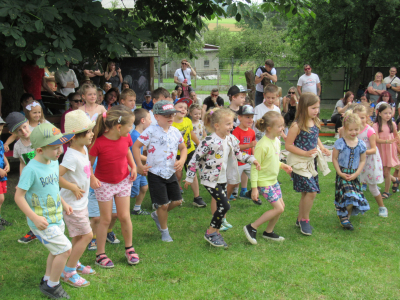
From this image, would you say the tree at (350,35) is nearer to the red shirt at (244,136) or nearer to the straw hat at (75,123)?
the red shirt at (244,136)

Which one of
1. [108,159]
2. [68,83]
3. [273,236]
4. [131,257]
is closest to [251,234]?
[273,236]

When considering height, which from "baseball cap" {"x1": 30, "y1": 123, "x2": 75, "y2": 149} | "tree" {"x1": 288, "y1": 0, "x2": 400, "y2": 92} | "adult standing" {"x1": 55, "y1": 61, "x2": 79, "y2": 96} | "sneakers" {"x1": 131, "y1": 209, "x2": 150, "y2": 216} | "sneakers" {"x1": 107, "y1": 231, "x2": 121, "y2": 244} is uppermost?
"tree" {"x1": 288, "y1": 0, "x2": 400, "y2": 92}

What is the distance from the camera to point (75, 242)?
377 cm

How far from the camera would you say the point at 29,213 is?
3.08 meters

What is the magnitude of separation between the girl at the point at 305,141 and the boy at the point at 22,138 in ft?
11.8

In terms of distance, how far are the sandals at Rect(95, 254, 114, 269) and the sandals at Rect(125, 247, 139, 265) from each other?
0.63 feet

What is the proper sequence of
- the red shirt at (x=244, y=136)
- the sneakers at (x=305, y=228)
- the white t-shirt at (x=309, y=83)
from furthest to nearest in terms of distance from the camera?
the white t-shirt at (x=309, y=83), the red shirt at (x=244, y=136), the sneakers at (x=305, y=228)

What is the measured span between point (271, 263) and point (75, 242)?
7.05 feet

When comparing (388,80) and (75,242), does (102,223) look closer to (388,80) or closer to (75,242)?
(75,242)

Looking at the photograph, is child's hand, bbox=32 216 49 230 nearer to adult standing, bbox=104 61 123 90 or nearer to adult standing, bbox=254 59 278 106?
adult standing, bbox=104 61 123 90

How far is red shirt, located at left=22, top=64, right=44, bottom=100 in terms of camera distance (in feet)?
26.1

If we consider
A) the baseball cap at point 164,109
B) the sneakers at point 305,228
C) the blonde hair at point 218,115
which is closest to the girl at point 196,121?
the blonde hair at point 218,115

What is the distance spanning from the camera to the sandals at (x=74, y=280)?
11.9 feet

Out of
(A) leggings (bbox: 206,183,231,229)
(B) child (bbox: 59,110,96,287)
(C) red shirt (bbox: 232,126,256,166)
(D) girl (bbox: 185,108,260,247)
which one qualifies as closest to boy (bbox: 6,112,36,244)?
(B) child (bbox: 59,110,96,287)
